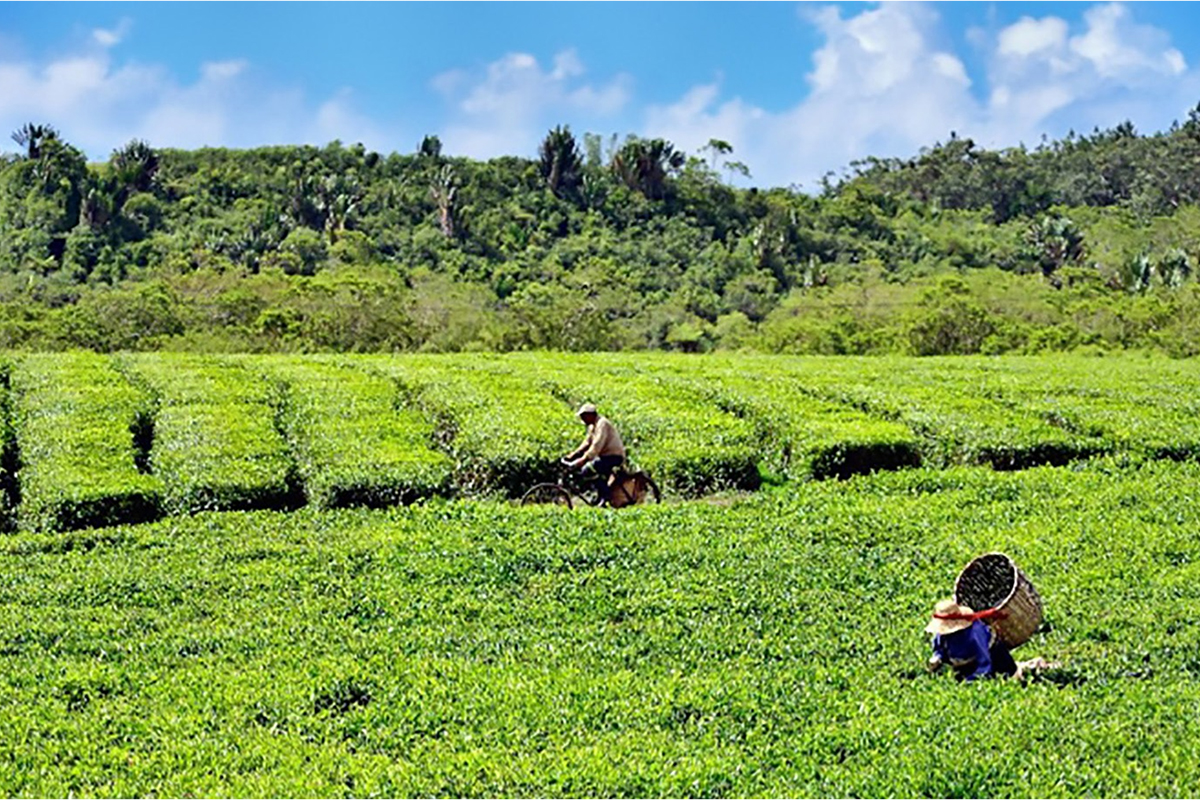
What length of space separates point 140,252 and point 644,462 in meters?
62.5

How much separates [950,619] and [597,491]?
793 cm

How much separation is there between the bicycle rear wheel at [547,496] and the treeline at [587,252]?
97.2 ft

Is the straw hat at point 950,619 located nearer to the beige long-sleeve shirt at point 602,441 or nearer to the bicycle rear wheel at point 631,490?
the beige long-sleeve shirt at point 602,441

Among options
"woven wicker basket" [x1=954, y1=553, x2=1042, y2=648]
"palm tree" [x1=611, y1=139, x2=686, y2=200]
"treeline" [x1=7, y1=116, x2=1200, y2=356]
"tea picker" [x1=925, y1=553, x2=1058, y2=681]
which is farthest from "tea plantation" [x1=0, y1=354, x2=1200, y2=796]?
"palm tree" [x1=611, y1=139, x2=686, y2=200]

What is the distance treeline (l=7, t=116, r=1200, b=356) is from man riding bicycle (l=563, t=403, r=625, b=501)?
30.4 meters

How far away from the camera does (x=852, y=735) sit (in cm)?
836

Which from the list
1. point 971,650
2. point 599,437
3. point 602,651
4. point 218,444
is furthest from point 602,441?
point 971,650

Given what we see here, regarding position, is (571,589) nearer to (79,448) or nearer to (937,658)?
(937,658)

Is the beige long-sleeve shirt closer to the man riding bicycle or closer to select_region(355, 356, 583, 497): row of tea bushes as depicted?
the man riding bicycle

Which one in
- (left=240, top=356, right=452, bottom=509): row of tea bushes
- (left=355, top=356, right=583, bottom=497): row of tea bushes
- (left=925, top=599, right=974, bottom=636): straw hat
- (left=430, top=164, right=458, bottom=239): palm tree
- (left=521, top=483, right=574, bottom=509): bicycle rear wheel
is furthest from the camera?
(left=430, top=164, right=458, bottom=239): palm tree

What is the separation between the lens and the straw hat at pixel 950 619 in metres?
9.55

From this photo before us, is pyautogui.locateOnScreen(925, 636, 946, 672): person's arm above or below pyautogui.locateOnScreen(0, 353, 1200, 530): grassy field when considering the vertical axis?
below

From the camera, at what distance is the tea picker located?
9.55 meters

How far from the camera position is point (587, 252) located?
81188 millimetres
